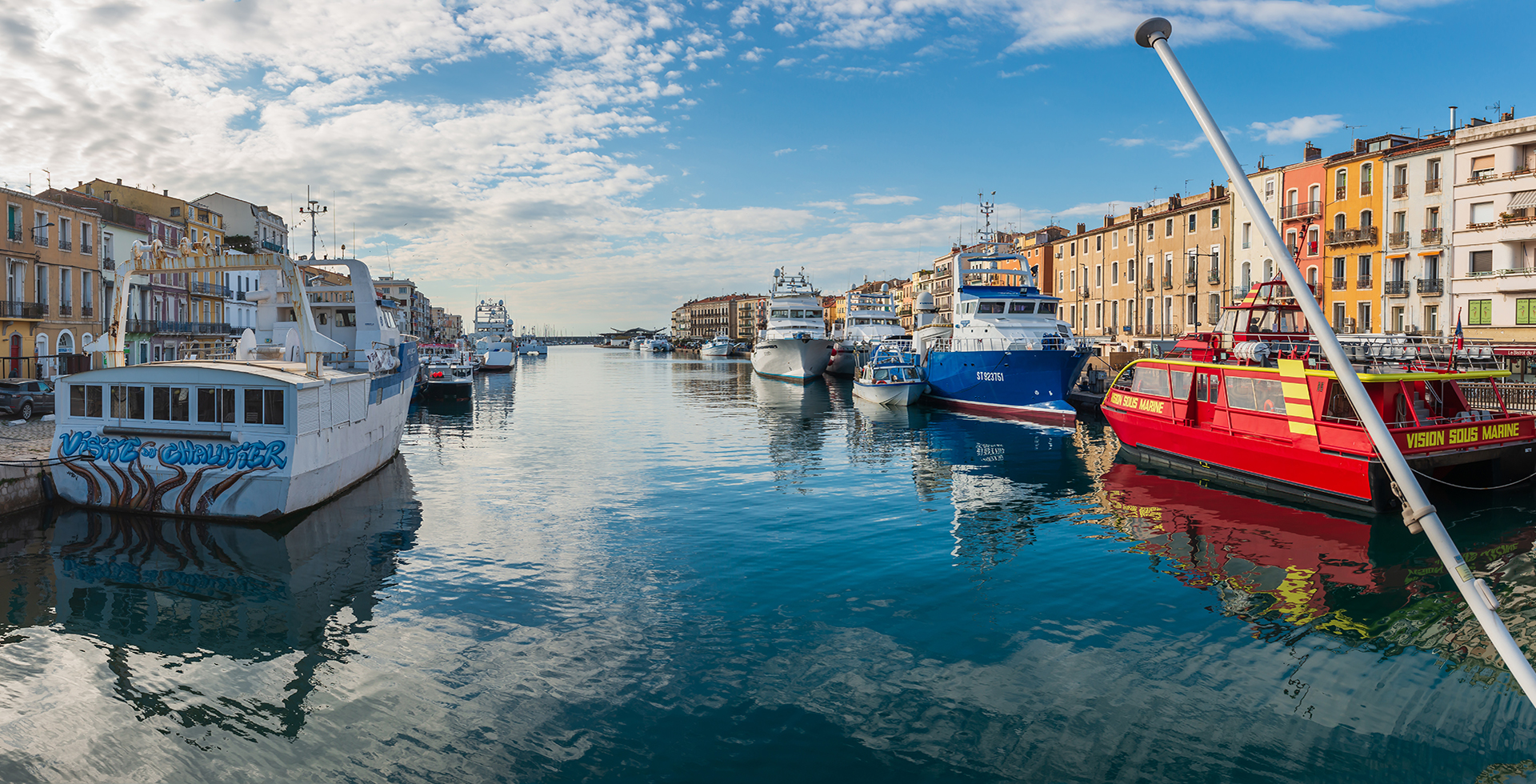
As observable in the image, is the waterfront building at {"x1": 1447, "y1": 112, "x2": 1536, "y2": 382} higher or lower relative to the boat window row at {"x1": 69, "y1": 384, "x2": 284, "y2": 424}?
higher

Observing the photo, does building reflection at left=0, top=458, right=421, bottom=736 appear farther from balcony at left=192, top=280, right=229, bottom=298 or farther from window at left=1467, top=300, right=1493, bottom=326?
balcony at left=192, top=280, right=229, bottom=298

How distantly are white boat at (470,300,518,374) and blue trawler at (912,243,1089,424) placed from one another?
56124mm

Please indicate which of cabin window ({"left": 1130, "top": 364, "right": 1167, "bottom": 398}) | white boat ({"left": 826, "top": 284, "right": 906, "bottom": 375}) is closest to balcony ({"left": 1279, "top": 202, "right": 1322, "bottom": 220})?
cabin window ({"left": 1130, "top": 364, "right": 1167, "bottom": 398})

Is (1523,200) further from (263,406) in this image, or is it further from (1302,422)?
(263,406)

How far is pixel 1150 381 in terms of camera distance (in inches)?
986

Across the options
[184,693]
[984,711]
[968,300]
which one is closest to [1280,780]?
[984,711]

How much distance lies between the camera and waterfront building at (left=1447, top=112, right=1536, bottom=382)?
38.8 m

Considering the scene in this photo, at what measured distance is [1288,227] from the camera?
158ft

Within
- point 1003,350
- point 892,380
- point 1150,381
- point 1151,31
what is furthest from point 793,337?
point 1151,31

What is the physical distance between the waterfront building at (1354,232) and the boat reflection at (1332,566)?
34.0 metres

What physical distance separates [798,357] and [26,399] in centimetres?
5488

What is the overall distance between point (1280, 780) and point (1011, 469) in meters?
18.3

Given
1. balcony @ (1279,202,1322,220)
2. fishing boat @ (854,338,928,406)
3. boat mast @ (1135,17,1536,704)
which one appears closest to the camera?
boat mast @ (1135,17,1536,704)

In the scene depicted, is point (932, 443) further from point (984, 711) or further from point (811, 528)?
point (984, 711)
